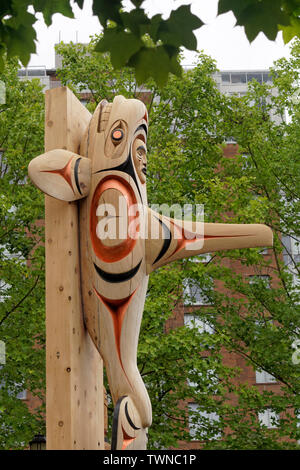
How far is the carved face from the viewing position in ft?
15.9

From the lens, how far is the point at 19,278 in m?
13.0

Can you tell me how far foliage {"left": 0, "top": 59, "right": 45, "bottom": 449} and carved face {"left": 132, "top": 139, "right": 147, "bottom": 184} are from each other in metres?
7.26

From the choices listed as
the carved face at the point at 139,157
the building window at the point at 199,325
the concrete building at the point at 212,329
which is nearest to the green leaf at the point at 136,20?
the carved face at the point at 139,157

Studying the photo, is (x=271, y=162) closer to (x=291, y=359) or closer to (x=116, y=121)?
(x=291, y=359)

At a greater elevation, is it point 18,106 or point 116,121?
point 18,106

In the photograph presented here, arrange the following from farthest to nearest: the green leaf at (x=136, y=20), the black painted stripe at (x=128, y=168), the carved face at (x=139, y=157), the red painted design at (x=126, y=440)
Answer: the carved face at (x=139, y=157)
the black painted stripe at (x=128, y=168)
the red painted design at (x=126, y=440)
the green leaf at (x=136, y=20)

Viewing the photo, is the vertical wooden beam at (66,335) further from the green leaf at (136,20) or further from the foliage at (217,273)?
the foliage at (217,273)

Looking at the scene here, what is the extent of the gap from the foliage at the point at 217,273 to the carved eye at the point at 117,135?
23.7 ft

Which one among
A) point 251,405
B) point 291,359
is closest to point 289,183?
point 291,359

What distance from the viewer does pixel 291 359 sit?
12867 mm

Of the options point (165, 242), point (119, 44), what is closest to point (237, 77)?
point (165, 242)

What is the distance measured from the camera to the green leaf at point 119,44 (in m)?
3.18

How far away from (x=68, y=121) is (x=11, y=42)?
60.7 inches
